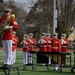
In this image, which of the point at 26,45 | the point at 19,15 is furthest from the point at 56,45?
the point at 19,15

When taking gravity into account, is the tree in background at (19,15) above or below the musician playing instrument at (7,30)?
below

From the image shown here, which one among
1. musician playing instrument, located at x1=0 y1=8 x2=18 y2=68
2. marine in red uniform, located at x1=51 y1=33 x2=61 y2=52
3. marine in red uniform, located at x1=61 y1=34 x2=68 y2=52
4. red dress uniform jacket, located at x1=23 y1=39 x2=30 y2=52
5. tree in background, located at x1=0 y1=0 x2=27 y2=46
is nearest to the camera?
musician playing instrument, located at x1=0 y1=8 x2=18 y2=68

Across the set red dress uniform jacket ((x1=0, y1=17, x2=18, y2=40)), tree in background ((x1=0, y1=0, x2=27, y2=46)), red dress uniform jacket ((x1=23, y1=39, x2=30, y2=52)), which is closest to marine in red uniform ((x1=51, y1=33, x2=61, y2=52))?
red dress uniform jacket ((x1=23, y1=39, x2=30, y2=52))

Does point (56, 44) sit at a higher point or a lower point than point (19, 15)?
higher

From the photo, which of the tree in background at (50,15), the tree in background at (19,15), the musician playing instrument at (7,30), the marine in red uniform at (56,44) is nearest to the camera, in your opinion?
the musician playing instrument at (7,30)

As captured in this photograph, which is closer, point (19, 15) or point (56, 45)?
point (56, 45)

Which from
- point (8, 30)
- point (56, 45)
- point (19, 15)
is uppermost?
point (8, 30)

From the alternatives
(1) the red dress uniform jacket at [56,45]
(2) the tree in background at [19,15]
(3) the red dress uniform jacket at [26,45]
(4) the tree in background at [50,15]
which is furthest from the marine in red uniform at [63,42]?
(2) the tree in background at [19,15]

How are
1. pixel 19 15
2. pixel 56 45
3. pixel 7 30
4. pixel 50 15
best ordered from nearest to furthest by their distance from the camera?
pixel 7 30 < pixel 56 45 < pixel 50 15 < pixel 19 15

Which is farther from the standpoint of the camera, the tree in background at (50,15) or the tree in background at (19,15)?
the tree in background at (19,15)

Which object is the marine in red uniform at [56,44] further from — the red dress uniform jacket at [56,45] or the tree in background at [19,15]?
the tree in background at [19,15]

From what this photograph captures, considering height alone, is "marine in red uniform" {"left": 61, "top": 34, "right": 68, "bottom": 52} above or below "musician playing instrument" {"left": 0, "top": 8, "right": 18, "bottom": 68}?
below

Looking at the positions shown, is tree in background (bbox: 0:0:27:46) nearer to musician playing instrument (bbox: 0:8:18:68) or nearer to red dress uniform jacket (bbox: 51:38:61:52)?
red dress uniform jacket (bbox: 51:38:61:52)

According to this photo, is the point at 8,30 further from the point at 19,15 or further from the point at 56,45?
the point at 19,15
